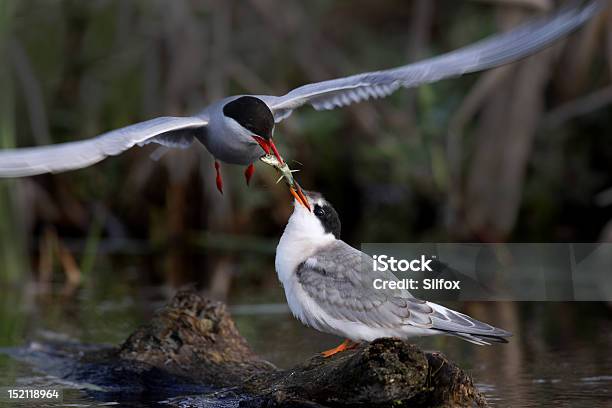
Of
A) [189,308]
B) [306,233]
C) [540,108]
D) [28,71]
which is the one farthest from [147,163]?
[306,233]

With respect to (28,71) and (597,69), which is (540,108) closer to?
(597,69)

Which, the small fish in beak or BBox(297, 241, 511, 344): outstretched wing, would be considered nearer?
BBox(297, 241, 511, 344): outstretched wing

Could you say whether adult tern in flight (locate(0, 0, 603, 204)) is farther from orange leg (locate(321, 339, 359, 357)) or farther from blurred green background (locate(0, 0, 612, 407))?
blurred green background (locate(0, 0, 612, 407))

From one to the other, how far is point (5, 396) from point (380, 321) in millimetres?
2124

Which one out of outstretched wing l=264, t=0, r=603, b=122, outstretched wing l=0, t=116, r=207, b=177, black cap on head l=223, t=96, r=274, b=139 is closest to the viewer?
outstretched wing l=0, t=116, r=207, b=177

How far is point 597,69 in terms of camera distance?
498 inches

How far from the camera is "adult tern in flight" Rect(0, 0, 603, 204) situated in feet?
19.4

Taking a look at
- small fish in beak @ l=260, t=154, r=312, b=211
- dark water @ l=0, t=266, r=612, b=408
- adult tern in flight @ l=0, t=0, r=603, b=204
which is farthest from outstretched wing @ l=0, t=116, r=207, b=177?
dark water @ l=0, t=266, r=612, b=408

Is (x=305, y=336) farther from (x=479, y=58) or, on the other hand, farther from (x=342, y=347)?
(x=479, y=58)

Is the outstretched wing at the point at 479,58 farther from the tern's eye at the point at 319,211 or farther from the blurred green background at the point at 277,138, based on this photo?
the blurred green background at the point at 277,138

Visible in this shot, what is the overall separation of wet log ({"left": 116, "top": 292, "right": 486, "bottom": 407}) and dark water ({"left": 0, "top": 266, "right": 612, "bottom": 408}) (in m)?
0.37

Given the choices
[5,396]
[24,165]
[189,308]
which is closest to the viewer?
[24,165]

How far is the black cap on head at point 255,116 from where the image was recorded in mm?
6680

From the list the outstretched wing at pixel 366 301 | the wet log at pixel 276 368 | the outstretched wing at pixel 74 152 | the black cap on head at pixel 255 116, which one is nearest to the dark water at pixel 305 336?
the wet log at pixel 276 368
